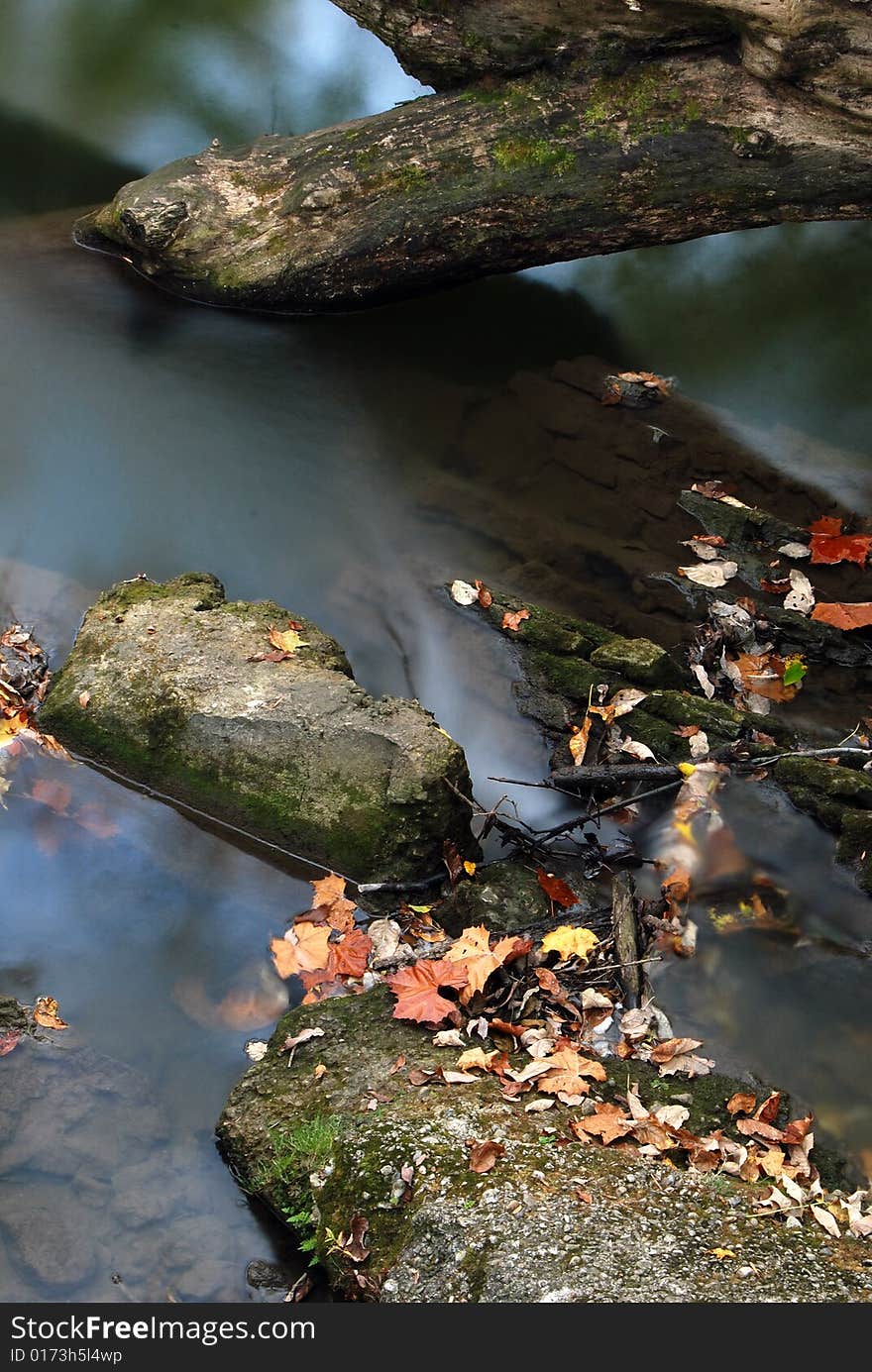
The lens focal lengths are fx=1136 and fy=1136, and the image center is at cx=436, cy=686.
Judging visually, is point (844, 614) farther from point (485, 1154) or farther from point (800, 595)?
point (485, 1154)

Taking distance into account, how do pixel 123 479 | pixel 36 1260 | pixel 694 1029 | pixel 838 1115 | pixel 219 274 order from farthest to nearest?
1. pixel 219 274
2. pixel 123 479
3. pixel 694 1029
4. pixel 838 1115
5. pixel 36 1260

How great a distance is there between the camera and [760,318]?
8773 mm

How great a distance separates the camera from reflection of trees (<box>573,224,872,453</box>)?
8164mm

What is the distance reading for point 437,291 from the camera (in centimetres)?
841

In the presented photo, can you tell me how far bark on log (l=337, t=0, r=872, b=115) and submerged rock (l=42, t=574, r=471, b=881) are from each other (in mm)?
3789

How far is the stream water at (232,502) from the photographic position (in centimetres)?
420

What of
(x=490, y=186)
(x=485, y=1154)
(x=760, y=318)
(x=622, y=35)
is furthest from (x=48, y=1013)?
(x=760, y=318)

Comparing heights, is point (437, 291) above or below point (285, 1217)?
above

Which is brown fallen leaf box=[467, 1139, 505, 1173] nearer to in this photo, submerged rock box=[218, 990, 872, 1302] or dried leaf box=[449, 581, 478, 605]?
submerged rock box=[218, 990, 872, 1302]

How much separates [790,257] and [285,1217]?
322 inches

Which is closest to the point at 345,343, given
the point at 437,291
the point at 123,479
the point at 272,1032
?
the point at 437,291

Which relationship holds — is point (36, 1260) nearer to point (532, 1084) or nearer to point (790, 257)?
point (532, 1084)

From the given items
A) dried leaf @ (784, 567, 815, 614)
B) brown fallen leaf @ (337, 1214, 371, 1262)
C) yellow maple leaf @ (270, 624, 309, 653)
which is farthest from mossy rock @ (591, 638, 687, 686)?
brown fallen leaf @ (337, 1214, 371, 1262)

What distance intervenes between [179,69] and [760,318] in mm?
5482
